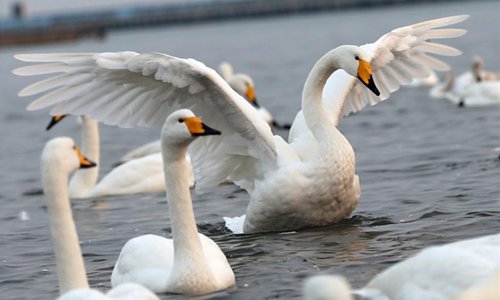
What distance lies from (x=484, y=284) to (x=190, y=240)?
104 inches

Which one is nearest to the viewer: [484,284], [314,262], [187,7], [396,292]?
[484,284]

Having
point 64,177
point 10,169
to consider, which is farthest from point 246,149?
point 10,169

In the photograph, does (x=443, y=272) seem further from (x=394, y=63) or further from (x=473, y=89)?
(x=473, y=89)

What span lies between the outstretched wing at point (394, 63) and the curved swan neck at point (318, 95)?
47 centimetres

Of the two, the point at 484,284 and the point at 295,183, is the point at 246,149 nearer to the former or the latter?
the point at 295,183

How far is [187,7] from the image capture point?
509 feet

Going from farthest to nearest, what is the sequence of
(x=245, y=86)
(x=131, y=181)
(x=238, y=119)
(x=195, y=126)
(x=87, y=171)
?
(x=245, y=86)
(x=87, y=171)
(x=131, y=181)
(x=238, y=119)
(x=195, y=126)

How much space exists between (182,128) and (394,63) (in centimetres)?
423

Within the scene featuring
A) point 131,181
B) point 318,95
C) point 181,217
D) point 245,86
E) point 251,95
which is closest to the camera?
point 181,217

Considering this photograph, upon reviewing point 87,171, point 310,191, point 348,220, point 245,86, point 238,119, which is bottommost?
point 348,220

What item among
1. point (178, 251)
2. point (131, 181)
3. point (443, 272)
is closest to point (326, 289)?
point (443, 272)

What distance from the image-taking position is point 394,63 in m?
11.6

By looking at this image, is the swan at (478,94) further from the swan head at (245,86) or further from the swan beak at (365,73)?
the swan beak at (365,73)

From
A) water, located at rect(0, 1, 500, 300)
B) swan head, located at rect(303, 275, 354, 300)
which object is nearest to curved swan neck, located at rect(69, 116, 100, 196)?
water, located at rect(0, 1, 500, 300)
